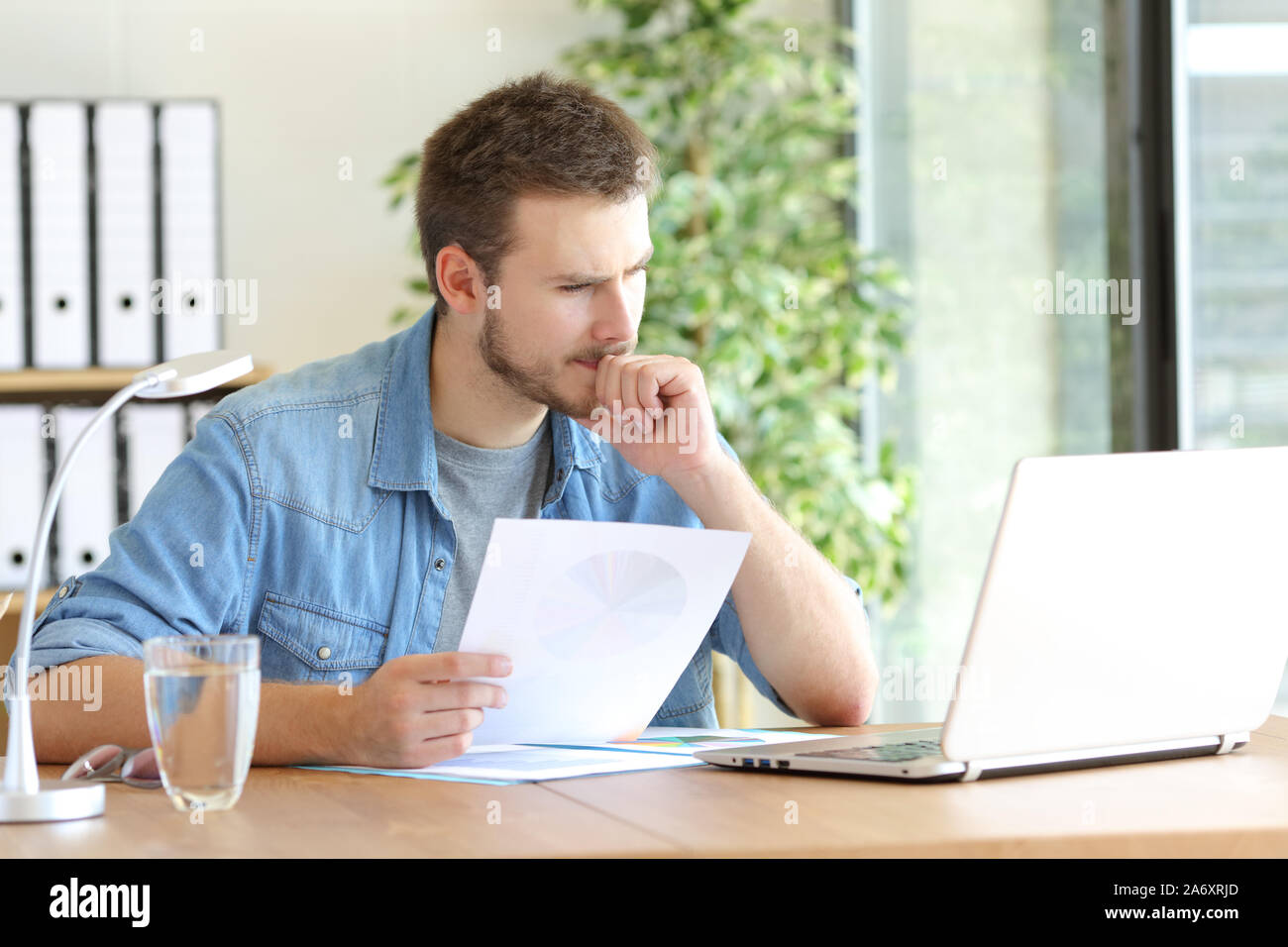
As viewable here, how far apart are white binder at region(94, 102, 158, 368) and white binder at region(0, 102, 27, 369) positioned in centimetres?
Answer: 12

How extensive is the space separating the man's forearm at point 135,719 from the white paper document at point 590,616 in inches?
4.8

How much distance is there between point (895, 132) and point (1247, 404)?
4.04 feet

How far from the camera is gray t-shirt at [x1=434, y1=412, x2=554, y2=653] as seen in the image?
1395mm

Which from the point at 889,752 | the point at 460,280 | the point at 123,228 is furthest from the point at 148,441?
the point at 889,752

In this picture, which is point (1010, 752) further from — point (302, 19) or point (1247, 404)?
point (302, 19)

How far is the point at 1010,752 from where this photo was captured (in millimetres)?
956

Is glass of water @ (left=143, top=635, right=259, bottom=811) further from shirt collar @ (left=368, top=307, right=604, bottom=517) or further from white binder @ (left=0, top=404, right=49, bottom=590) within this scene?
white binder @ (left=0, top=404, right=49, bottom=590)

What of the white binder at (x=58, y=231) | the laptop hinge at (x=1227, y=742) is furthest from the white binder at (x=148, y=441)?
the laptop hinge at (x=1227, y=742)

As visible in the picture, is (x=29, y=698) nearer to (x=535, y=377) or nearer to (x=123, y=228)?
(x=535, y=377)

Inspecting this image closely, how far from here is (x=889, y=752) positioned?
104 cm

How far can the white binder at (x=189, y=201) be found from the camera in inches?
91.1

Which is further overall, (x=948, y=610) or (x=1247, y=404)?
(x=948, y=610)
